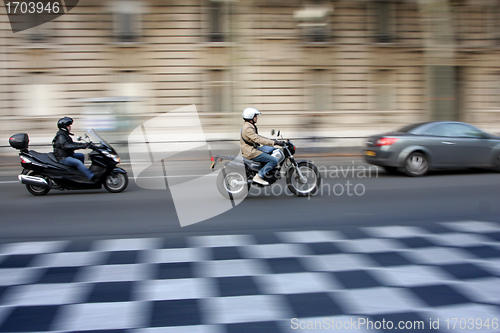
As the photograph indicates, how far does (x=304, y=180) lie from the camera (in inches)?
323

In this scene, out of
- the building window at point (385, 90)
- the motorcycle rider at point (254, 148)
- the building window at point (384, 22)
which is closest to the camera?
the motorcycle rider at point (254, 148)

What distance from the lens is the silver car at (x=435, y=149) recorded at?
34.3 ft

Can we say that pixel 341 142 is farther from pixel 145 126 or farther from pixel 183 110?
pixel 145 126

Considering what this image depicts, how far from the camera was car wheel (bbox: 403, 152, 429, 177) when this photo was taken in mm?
10445

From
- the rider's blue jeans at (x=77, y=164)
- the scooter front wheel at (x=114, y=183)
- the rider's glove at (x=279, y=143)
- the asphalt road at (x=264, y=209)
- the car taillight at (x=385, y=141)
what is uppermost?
the rider's glove at (x=279, y=143)

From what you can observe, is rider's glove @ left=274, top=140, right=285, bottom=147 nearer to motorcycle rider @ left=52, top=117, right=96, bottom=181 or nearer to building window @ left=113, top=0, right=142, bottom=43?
motorcycle rider @ left=52, top=117, right=96, bottom=181

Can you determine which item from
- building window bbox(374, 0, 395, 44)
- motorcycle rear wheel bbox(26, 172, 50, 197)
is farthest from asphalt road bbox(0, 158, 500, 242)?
building window bbox(374, 0, 395, 44)

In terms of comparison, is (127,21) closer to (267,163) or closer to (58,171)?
(58,171)

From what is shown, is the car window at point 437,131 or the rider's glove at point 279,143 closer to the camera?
the rider's glove at point 279,143

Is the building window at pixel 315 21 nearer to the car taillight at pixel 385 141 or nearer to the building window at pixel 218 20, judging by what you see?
the building window at pixel 218 20

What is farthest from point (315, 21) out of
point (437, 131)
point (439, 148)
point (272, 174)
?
point (272, 174)

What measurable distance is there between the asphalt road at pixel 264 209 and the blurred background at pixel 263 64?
8.06 metres

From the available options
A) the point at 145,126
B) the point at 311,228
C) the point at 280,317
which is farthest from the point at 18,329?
the point at 145,126

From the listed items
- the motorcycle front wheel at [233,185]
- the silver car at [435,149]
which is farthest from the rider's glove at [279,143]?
the silver car at [435,149]
